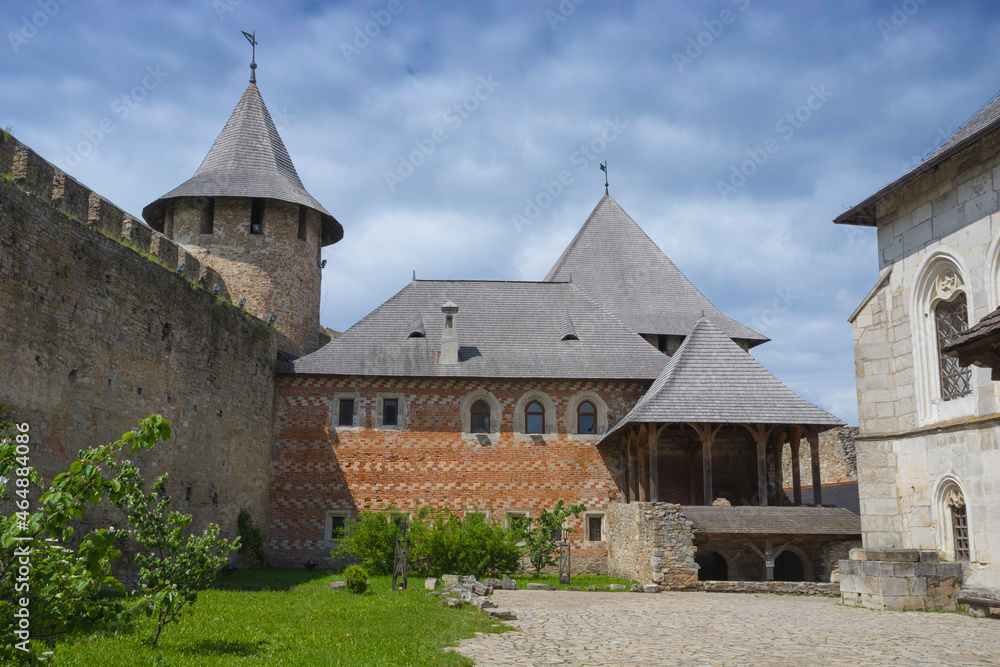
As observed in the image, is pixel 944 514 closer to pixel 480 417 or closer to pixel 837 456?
pixel 480 417

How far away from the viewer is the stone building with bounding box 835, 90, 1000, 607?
1130cm

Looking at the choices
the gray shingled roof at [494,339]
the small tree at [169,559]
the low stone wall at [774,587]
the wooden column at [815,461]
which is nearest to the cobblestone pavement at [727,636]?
the low stone wall at [774,587]

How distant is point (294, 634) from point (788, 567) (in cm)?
1354

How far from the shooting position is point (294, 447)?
67.6 ft

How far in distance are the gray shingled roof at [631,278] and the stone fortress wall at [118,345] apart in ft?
35.4

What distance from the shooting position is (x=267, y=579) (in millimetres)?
16312

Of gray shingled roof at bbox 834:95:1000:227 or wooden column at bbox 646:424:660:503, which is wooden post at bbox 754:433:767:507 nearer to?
wooden column at bbox 646:424:660:503

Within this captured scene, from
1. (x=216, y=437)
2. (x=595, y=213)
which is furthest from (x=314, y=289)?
(x=595, y=213)

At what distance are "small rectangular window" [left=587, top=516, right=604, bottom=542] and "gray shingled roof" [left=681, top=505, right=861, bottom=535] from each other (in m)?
4.30

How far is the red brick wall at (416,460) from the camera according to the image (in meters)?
20.4

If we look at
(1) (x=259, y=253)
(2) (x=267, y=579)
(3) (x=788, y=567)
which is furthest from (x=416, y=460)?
(3) (x=788, y=567)

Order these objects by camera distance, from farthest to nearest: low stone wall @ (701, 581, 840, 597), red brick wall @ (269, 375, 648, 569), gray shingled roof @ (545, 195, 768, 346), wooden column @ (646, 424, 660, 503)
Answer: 1. gray shingled roof @ (545, 195, 768, 346)
2. red brick wall @ (269, 375, 648, 569)
3. wooden column @ (646, 424, 660, 503)
4. low stone wall @ (701, 581, 840, 597)

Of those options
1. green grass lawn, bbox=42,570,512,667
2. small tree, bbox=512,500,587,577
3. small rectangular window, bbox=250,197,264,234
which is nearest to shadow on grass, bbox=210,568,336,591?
green grass lawn, bbox=42,570,512,667

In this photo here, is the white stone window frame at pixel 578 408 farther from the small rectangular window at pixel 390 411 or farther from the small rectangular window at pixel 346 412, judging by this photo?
the small rectangular window at pixel 346 412
